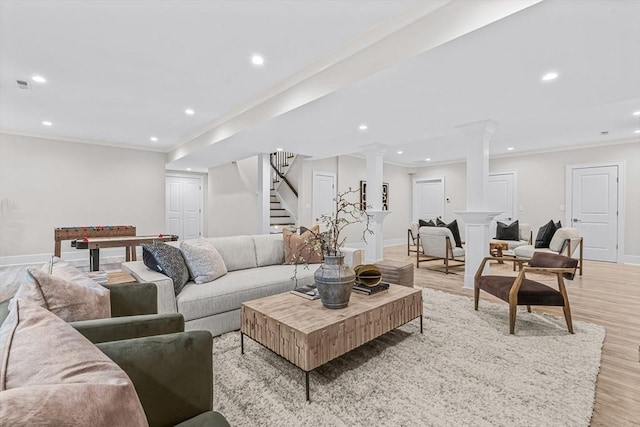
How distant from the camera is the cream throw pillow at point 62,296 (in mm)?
1276

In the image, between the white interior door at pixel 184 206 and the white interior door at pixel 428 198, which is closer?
the white interior door at pixel 428 198

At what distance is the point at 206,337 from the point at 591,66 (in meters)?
3.54

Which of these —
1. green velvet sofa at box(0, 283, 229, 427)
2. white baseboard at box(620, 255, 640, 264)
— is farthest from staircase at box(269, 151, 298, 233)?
white baseboard at box(620, 255, 640, 264)

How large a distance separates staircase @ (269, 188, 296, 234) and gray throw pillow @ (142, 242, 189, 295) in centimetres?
457

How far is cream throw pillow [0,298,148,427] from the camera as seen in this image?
1.78ft

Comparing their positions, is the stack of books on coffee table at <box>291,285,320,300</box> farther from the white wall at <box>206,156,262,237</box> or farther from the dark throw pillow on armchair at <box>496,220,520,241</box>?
the dark throw pillow on armchair at <box>496,220,520,241</box>

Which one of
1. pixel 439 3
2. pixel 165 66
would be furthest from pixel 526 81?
pixel 165 66

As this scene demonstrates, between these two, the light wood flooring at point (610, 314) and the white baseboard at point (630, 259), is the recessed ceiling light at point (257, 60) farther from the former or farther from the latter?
the white baseboard at point (630, 259)

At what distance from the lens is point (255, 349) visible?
93.5 inches

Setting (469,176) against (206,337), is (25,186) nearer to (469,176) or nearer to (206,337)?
(206,337)

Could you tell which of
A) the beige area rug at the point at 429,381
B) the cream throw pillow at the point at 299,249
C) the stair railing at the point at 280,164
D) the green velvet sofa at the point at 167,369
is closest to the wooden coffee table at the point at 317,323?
the beige area rug at the point at 429,381

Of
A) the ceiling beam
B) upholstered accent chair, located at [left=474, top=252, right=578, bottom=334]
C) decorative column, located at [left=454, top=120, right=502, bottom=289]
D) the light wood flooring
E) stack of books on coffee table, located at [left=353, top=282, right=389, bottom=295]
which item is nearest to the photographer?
the light wood flooring

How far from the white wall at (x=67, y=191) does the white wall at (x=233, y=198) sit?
5.13 feet

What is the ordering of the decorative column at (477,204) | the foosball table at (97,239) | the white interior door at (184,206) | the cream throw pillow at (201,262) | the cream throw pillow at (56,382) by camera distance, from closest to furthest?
the cream throw pillow at (56,382) → the cream throw pillow at (201,262) → the decorative column at (477,204) → the foosball table at (97,239) → the white interior door at (184,206)
